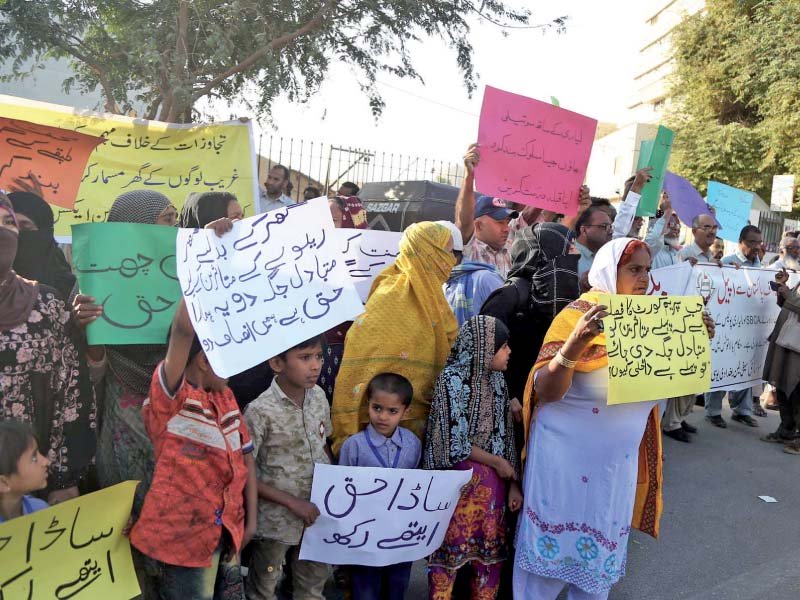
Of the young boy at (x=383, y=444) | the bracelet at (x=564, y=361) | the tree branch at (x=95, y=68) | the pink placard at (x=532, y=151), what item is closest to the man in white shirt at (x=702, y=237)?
the pink placard at (x=532, y=151)

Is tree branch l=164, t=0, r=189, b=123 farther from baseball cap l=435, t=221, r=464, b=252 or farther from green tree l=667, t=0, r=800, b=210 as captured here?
green tree l=667, t=0, r=800, b=210

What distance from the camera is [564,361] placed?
2.69 m

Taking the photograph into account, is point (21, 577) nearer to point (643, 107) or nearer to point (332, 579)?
point (332, 579)

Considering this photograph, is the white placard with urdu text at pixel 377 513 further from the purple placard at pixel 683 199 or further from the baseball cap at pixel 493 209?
the purple placard at pixel 683 199

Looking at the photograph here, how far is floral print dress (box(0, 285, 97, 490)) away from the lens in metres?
2.26

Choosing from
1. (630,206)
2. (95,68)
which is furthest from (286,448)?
(95,68)

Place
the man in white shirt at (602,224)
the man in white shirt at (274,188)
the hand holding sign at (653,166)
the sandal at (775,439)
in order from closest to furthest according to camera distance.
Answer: the man in white shirt at (602,224), the hand holding sign at (653,166), the sandal at (775,439), the man in white shirt at (274,188)

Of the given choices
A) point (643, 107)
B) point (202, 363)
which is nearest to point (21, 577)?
point (202, 363)

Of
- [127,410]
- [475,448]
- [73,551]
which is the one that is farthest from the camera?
[475,448]

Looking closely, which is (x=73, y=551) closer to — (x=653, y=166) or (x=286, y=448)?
(x=286, y=448)

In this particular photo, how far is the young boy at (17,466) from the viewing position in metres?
2.09

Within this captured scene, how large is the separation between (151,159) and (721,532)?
4.46m

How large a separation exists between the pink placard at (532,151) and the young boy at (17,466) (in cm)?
258

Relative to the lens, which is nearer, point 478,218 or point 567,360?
point 567,360
